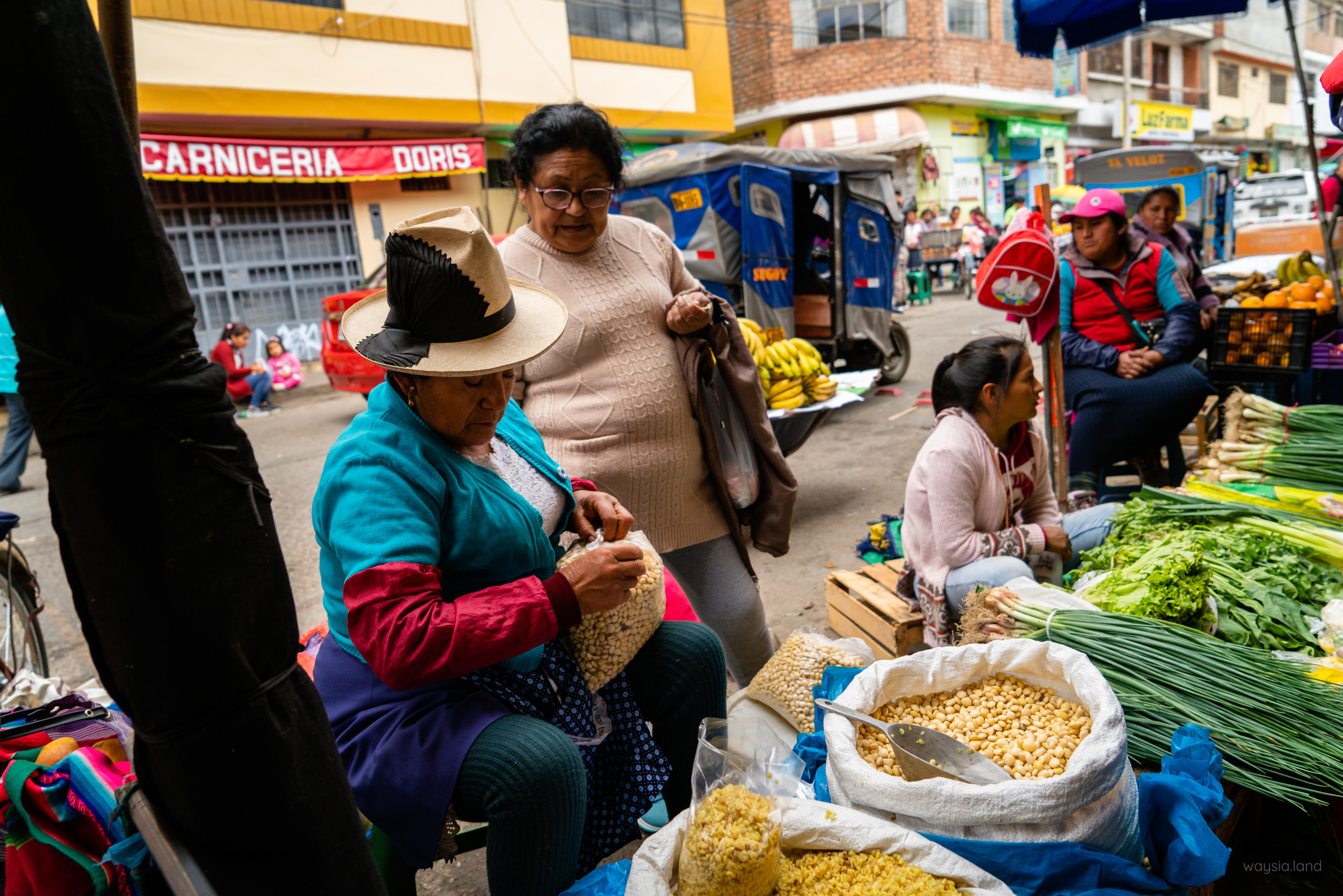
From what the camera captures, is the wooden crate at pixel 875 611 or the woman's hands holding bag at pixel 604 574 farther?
the wooden crate at pixel 875 611

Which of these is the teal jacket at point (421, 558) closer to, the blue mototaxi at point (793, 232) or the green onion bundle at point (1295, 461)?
the green onion bundle at point (1295, 461)

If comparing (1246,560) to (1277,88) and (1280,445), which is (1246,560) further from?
(1277,88)

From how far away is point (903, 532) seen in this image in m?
2.77

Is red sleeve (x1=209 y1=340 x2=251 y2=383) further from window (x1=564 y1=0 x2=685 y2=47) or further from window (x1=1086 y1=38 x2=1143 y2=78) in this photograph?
window (x1=1086 y1=38 x2=1143 y2=78)

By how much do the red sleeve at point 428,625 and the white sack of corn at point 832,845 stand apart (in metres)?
0.39

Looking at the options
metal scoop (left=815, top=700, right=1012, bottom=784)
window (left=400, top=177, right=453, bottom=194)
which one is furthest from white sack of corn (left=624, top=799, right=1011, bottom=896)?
window (left=400, top=177, right=453, bottom=194)

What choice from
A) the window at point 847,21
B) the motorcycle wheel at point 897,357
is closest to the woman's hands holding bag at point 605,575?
the motorcycle wheel at point 897,357

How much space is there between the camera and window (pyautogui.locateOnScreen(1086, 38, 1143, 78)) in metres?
25.6

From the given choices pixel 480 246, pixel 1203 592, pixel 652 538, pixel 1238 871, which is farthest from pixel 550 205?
pixel 1238 871

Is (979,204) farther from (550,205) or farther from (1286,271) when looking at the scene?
(550,205)

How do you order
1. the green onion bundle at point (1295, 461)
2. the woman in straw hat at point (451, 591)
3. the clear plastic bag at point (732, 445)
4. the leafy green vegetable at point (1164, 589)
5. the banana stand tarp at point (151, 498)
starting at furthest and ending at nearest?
the green onion bundle at point (1295, 461), the clear plastic bag at point (732, 445), the leafy green vegetable at point (1164, 589), the woman in straw hat at point (451, 591), the banana stand tarp at point (151, 498)

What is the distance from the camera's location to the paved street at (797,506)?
12.8 feet

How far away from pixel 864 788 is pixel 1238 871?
50.2 inches

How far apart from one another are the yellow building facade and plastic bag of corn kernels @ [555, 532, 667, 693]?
9632 mm
